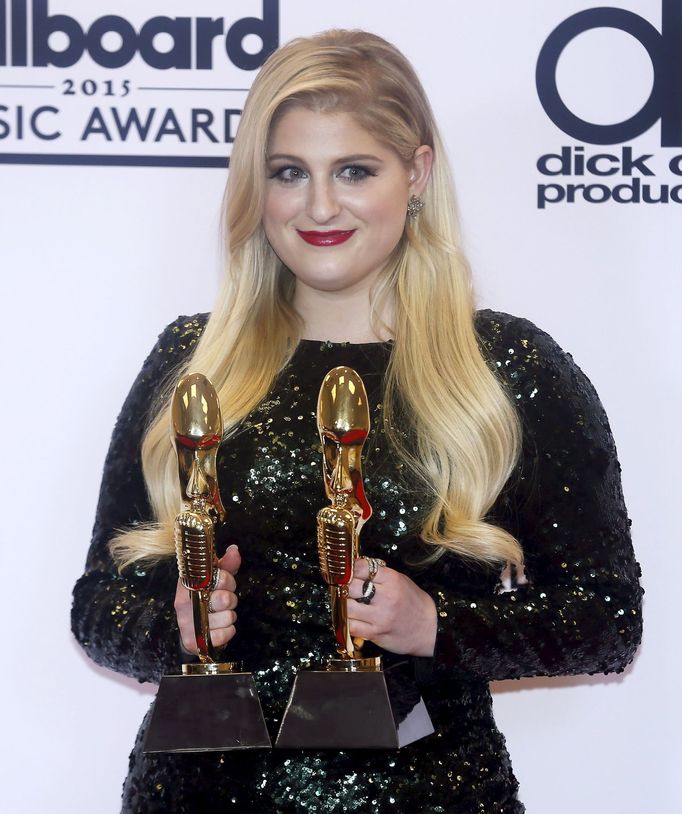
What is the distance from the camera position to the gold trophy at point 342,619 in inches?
55.1

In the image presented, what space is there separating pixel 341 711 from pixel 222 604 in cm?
19

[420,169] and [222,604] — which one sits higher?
[420,169]

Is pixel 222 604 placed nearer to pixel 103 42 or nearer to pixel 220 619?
pixel 220 619

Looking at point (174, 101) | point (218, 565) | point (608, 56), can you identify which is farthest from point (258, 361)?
point (608, 56)

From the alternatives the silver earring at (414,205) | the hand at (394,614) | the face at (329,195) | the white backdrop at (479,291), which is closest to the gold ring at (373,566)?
the hand at (394,614)

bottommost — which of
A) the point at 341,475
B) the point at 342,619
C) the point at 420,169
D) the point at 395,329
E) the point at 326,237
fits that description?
the point at 342,619

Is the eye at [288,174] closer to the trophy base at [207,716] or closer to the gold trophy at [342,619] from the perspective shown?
the gold trophy at [342,619]

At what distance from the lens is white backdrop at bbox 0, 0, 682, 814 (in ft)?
7.40

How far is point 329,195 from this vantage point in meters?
1.80

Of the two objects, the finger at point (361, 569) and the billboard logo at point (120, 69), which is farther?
the billboard logo at point (120, 69)

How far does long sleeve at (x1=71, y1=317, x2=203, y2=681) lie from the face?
10.3 inches

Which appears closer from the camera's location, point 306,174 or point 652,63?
point 306,174

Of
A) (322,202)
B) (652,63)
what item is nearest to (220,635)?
(322,202)

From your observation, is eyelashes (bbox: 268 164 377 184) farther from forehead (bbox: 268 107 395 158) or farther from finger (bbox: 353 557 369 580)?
finger (bbox: 353 557 369 580)
